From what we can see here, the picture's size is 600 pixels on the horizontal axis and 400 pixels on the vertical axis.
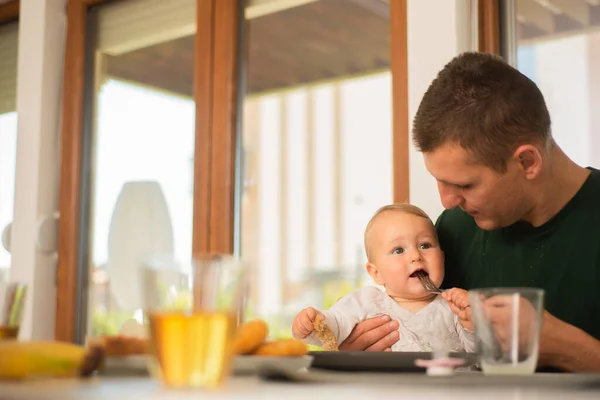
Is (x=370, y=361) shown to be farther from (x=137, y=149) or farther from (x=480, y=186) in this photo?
(x=137, y=149)

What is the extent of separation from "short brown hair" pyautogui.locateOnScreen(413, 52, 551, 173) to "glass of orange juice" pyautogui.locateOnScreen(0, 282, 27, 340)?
91 centimetres

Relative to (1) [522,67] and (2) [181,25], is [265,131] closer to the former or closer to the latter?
(2) [181,25]

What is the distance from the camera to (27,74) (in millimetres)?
3705

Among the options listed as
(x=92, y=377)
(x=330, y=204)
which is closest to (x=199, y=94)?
(x=330, y=204)

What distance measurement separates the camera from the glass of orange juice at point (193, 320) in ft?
2.47

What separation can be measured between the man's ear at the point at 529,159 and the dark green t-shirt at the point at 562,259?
0.35ft

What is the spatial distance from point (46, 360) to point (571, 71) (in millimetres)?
1796

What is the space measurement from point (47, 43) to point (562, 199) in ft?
8.92

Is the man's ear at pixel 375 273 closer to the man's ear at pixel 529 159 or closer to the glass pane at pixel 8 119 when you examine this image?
the man's ear at pixel 529 159

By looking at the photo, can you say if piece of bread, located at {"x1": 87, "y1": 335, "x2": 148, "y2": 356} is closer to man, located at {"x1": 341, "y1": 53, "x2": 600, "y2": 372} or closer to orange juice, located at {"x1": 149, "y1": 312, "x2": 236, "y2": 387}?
orange juice, located at {"x1": 149, "y1": 312, "x2": 236, "y2": 387}

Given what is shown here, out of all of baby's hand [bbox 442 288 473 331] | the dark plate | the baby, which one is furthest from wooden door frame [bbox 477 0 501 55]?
the dark plate

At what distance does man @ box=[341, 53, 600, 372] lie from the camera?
5.31 ft

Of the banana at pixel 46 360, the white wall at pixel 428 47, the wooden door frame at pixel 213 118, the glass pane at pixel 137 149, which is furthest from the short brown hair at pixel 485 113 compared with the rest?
the glass pane at pixel 137 149

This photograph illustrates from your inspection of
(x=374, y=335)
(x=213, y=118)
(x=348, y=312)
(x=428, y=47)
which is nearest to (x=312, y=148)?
(x=213, y=118)
